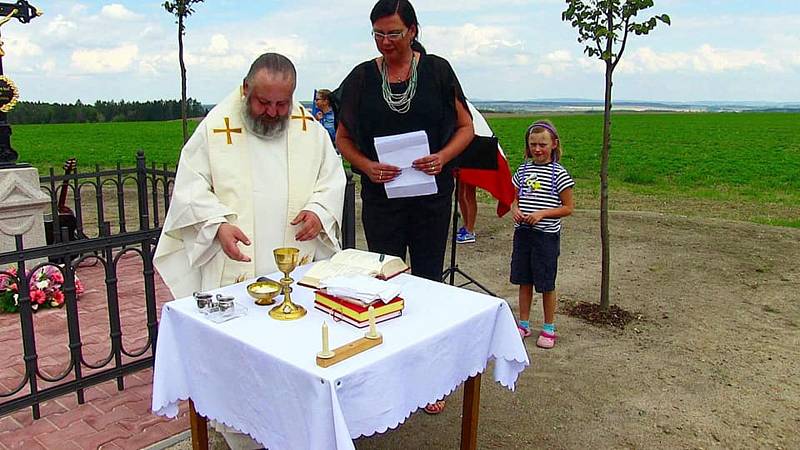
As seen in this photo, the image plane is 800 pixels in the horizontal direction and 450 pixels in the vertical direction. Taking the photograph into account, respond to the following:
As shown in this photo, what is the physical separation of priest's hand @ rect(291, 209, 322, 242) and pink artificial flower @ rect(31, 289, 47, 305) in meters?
3.35

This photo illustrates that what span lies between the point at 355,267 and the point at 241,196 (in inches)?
24.4

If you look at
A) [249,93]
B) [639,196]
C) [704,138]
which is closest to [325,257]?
[249,93]

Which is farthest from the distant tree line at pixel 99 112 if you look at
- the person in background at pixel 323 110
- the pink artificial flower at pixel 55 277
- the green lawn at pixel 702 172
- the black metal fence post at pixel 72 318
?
the black metal fence post at pixel 72 318

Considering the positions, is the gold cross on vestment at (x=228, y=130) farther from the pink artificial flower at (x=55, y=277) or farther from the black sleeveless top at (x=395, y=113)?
the pink artificial flower at (x=55, y=277)

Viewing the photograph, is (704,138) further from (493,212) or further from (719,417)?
(719,417)

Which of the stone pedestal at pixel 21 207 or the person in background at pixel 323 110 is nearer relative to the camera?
the stone pedestal at pixel 21 207

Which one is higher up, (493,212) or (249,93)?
(249,93)

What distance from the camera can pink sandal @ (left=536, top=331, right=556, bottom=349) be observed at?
15.0 ft

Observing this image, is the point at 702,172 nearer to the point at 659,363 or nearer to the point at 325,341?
the point at 659,363

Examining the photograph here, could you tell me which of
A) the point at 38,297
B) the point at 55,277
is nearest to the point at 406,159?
the point at 38,297

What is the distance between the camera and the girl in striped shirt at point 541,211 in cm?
437

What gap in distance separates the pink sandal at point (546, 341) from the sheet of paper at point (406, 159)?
1746 millimetres

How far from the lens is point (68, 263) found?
11.5ft

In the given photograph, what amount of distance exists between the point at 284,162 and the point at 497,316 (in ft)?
3.77
